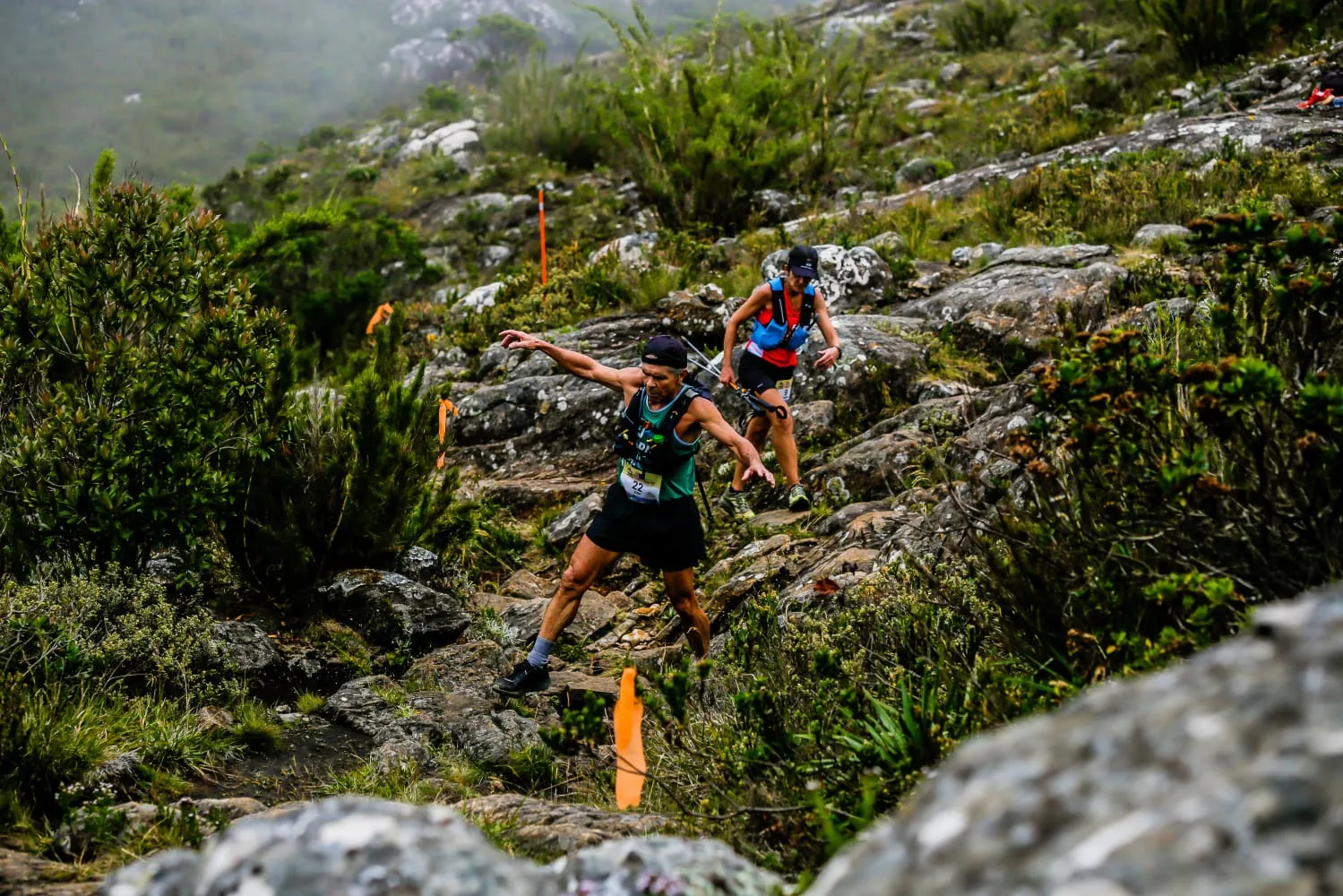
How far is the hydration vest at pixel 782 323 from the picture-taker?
23.5 ft

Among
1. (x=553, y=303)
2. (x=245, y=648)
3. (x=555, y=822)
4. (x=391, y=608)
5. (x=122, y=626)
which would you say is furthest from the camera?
(x=553, y=303)

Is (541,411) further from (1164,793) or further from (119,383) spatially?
(1164,793)

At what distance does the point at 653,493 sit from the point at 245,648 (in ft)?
7.31

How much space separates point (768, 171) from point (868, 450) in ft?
22.8

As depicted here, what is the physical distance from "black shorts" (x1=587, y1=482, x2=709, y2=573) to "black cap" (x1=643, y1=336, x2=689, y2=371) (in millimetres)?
721

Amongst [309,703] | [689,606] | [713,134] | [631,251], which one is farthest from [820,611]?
[713,134]

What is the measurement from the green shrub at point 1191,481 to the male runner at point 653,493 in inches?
78.5

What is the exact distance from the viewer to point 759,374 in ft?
24.3

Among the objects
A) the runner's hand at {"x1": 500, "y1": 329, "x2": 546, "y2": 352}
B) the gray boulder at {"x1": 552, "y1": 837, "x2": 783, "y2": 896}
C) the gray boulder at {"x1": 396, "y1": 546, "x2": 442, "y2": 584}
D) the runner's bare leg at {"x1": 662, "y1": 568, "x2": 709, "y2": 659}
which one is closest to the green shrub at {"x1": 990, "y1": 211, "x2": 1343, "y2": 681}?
the gray boulder at {"x1": 552, "y1": 837, "x2": 783, "y2": 896}

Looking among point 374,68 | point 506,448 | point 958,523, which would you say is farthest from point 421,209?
point 374,68

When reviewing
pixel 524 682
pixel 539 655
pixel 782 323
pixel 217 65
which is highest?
pixel 217 65

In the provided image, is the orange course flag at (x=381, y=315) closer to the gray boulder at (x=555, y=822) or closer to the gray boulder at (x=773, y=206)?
the gray boulder at (x=773, y=206)

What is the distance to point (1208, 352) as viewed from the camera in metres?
4.50

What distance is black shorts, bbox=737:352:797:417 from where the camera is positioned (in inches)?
291
